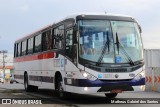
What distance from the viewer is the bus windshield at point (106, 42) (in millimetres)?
14180

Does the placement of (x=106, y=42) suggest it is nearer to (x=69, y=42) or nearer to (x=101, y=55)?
(x=101, y=55)

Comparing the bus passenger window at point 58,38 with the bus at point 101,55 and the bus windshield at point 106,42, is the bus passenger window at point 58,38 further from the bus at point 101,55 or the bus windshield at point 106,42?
the bus windshield at point 106,42

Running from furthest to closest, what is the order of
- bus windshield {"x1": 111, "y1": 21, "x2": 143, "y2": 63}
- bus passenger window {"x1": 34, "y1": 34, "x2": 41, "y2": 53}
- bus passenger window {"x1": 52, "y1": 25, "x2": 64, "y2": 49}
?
bus passenger window {"x1": 34, "y1": 34, "x2": 41, "y2": 53} < bus passenger window {"x1": 52, "y1": 25, "x2": 64, "y2": 49} < bus windshield {"x1": 111, "y1": 21, "x2": 143, "y2": 63}

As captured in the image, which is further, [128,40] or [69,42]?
[69,42]

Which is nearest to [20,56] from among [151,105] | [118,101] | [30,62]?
[30,62]

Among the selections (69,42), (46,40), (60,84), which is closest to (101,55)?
(69,42)

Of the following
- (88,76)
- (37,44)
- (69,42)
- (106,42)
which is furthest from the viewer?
(37,44)

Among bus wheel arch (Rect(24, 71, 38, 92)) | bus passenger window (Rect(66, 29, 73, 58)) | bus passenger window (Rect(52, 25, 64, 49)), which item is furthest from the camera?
bus wheel arch (Rect(24, 71, 38, 92))

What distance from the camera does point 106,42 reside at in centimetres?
1434

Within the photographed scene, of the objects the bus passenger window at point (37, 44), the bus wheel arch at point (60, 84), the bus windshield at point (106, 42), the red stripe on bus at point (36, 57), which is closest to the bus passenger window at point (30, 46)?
the red stripe on bus at point (36, 57)

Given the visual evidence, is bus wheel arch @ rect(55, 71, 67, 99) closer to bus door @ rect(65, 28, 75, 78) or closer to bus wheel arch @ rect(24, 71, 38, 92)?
bus door @ rect(65, 28, 75, 78)

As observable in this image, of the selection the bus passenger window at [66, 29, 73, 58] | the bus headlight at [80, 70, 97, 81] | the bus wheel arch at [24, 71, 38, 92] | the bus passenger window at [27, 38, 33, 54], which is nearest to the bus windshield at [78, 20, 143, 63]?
the bus headlight at [80, 70, 97, 81]

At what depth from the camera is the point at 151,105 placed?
46.9 ft

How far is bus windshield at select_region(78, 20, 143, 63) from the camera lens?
1418 centimetres
